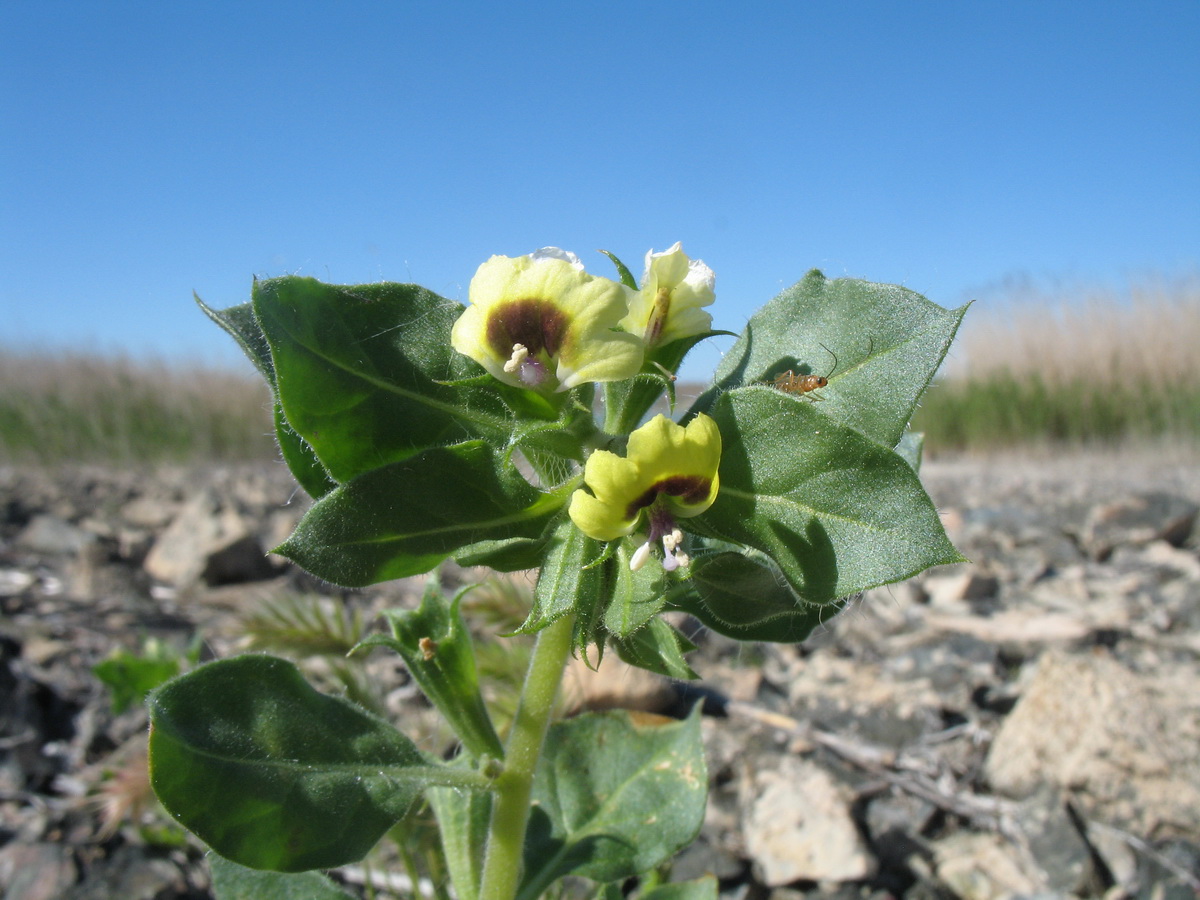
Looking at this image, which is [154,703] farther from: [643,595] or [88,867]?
[88,867]

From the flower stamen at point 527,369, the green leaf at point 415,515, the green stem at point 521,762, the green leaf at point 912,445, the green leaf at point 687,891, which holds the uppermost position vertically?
the flower stamen at point 527,369

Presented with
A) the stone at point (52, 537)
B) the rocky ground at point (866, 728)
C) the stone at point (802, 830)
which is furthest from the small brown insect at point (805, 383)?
the stone at point (52, 537)

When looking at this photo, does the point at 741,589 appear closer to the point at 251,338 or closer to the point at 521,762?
the point at 521,762

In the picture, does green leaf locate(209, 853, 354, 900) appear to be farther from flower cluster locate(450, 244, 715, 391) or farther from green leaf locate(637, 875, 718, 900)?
flower cluster locate(450, 244, 715, 391)

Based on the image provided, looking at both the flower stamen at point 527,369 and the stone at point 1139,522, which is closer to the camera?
the flower stamen at point 527,369

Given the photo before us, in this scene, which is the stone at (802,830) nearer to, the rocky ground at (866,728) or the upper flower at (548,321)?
the rocky ground at (866,728)

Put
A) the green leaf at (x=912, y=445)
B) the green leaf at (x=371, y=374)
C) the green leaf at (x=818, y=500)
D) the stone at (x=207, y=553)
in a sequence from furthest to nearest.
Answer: the stone at (x=207, y=553) → the green leaf at (x=912, y=445) → the green leaf at (x=371, y=374) → the green leaf at (x=818, y=500)

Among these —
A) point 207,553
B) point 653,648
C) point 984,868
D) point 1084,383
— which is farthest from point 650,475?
point 1084,383

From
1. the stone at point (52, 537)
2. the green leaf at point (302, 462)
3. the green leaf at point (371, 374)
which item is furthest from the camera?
the stone at point (52, 537)
